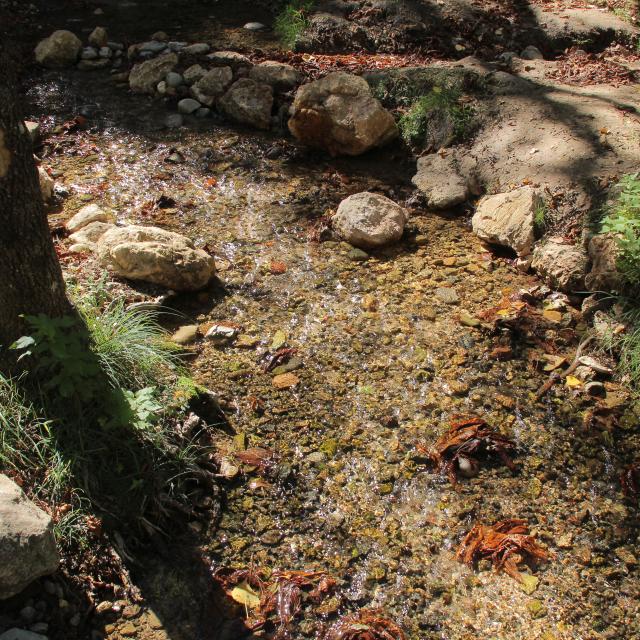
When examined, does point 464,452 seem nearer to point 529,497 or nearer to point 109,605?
point 529,497

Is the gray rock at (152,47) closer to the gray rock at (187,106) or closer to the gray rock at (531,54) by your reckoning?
the gray rock at (187,106)

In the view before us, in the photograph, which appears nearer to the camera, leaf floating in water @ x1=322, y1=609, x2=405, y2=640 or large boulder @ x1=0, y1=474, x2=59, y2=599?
large boulder @ x1=0, y1=474, x2=59, y2=599

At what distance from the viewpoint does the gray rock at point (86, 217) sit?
515 centimetres

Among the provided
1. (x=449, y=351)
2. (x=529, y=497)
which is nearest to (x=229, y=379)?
(x=449, y=351)

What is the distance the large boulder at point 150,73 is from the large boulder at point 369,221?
324 centimetres

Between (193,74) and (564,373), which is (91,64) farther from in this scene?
(564,373)

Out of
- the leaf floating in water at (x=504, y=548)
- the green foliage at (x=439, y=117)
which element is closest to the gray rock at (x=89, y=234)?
the green foliage at (x=439, y=117)

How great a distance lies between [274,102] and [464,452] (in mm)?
4527

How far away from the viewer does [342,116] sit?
612 centimetres

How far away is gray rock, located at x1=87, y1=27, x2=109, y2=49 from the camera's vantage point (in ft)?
A: 26.2

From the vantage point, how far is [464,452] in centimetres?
372

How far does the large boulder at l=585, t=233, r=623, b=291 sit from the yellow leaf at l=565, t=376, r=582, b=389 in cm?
77

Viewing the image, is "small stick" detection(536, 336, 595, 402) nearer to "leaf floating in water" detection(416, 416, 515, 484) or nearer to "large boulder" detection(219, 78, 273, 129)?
"leaf floating in water" detection(416, 416, 515, 484)

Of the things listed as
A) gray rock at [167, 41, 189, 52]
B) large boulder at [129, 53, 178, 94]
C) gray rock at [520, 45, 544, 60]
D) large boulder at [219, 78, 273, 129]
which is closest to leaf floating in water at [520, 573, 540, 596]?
large boulder at [219, 78, 273, 129]
